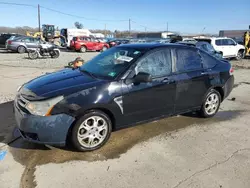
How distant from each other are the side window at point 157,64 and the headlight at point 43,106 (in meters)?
1.35

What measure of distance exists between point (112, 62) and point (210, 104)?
7.63 feet

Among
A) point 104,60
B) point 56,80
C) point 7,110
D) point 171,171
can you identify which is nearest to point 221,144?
point 171,171

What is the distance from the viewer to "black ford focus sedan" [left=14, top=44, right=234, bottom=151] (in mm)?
3299

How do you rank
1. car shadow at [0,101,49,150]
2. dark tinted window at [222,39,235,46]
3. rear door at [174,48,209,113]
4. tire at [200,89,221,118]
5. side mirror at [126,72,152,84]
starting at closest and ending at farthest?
side mirror at [126,72,152,84] < car shadow at [0,101,49,150] < rear door at [174,48,209,113] < tire at [200,89,221,118] < dark tinted window at [222,39,235,46]

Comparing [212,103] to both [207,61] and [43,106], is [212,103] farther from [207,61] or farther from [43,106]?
[43,106]

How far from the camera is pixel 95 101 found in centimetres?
342

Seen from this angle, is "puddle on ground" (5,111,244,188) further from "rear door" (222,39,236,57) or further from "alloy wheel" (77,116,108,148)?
"rear door" (222,39,236,57)

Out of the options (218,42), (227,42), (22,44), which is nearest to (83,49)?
(22,44)

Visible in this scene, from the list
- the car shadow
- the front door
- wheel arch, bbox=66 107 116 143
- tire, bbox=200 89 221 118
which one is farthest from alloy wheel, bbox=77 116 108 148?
tire, bbox=200 89 221 118

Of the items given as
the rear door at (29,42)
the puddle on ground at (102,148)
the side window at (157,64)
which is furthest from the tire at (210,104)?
the rear door at (29,42)

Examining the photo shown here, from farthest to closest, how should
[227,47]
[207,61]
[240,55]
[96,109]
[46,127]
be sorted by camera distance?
[240,55] → [227,47] → [207,61] → [96,109] → [46,127]

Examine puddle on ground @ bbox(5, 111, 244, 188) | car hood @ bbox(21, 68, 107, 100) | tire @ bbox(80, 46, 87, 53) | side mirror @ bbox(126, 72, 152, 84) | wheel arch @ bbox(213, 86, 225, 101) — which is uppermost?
tire @ bbox(80, 46, 87, 53)

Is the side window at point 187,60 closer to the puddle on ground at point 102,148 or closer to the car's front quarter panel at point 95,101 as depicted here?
the puddle on ground at point 102,148

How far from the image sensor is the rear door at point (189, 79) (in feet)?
14.3
